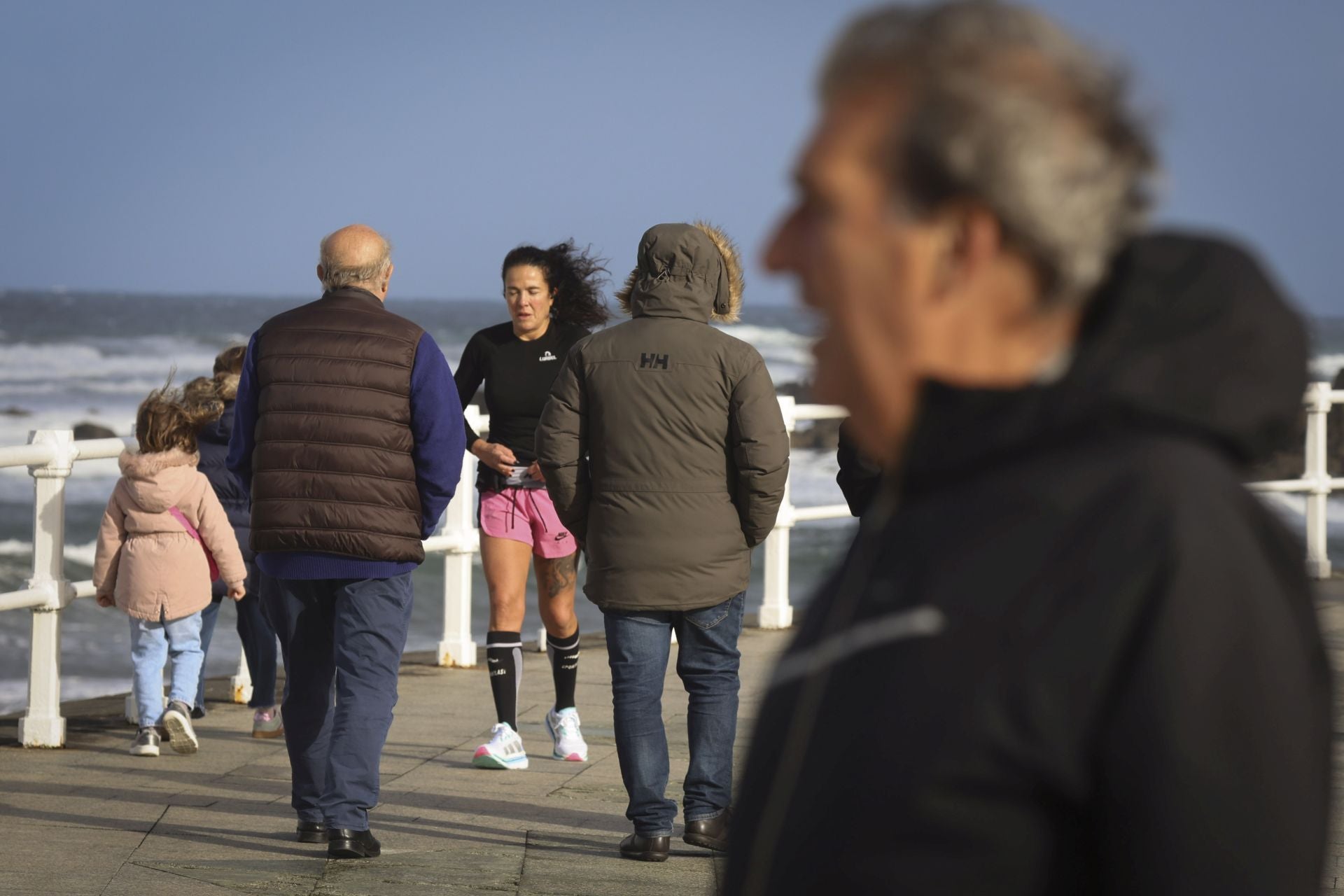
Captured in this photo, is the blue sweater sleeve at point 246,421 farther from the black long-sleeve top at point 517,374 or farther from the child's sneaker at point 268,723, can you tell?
the child's sneaker at point 268,723

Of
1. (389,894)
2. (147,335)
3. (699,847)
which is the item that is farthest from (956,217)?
(147,335)

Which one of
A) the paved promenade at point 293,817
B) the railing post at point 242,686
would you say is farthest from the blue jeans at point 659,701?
the railing post at point 242,686

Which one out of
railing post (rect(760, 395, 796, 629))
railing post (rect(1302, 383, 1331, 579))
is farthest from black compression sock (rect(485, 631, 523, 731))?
railing post (rect(1302, 383, 1331, 579))

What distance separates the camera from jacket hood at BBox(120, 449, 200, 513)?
A: 6.68 metres

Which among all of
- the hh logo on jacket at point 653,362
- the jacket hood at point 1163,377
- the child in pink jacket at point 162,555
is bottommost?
the child in pink jacket at point 162,555

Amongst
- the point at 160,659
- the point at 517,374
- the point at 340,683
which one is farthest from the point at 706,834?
the point at 160,659

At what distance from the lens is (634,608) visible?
4969 millimetres

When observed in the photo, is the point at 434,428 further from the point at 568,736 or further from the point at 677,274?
the point at 568,736

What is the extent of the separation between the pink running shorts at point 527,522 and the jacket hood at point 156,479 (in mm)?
1313

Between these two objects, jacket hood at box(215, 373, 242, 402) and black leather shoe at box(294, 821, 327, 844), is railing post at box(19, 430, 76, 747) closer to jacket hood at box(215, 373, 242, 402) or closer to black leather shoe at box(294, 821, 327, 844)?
jacket hood at box(215, 373, 242, 402)

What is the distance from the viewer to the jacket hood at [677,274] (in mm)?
5086

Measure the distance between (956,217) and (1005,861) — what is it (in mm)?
426

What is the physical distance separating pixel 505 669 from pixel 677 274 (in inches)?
71.9

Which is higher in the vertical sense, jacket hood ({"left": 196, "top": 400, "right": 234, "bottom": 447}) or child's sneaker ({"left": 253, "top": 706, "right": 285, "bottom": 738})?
jacket hood ({"left": 196, "top": 400, "right": 234, "bottom": 447})
